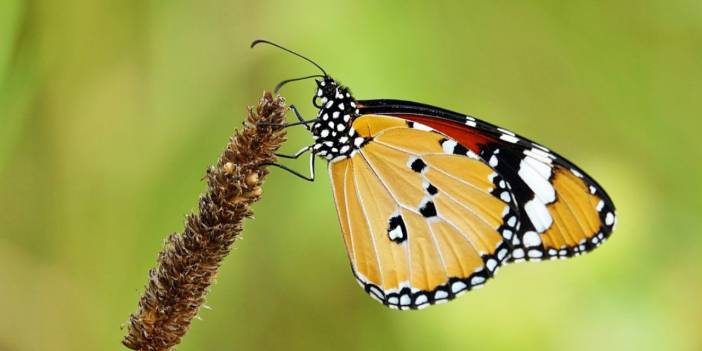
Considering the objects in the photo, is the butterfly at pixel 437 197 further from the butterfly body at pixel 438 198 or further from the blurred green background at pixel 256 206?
the blurred green background at pixel 256 206

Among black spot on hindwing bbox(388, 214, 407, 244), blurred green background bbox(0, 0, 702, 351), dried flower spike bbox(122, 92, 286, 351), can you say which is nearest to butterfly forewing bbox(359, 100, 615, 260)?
blurred green background bbox(0, 0, 702, 351)

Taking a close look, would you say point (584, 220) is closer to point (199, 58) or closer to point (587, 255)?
point (587, 255)

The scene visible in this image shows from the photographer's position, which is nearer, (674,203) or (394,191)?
(394,191)

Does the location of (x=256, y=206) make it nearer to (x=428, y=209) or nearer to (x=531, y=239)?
(x=428, y=209)

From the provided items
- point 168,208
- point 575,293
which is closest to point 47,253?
point 168,208

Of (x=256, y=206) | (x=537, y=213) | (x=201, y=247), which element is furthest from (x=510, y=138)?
(x=201, y=247)

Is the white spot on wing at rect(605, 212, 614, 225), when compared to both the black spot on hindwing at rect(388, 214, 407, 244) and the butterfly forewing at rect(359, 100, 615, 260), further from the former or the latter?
the black spot on hindwing at rect(388, 214, 407, 244)
